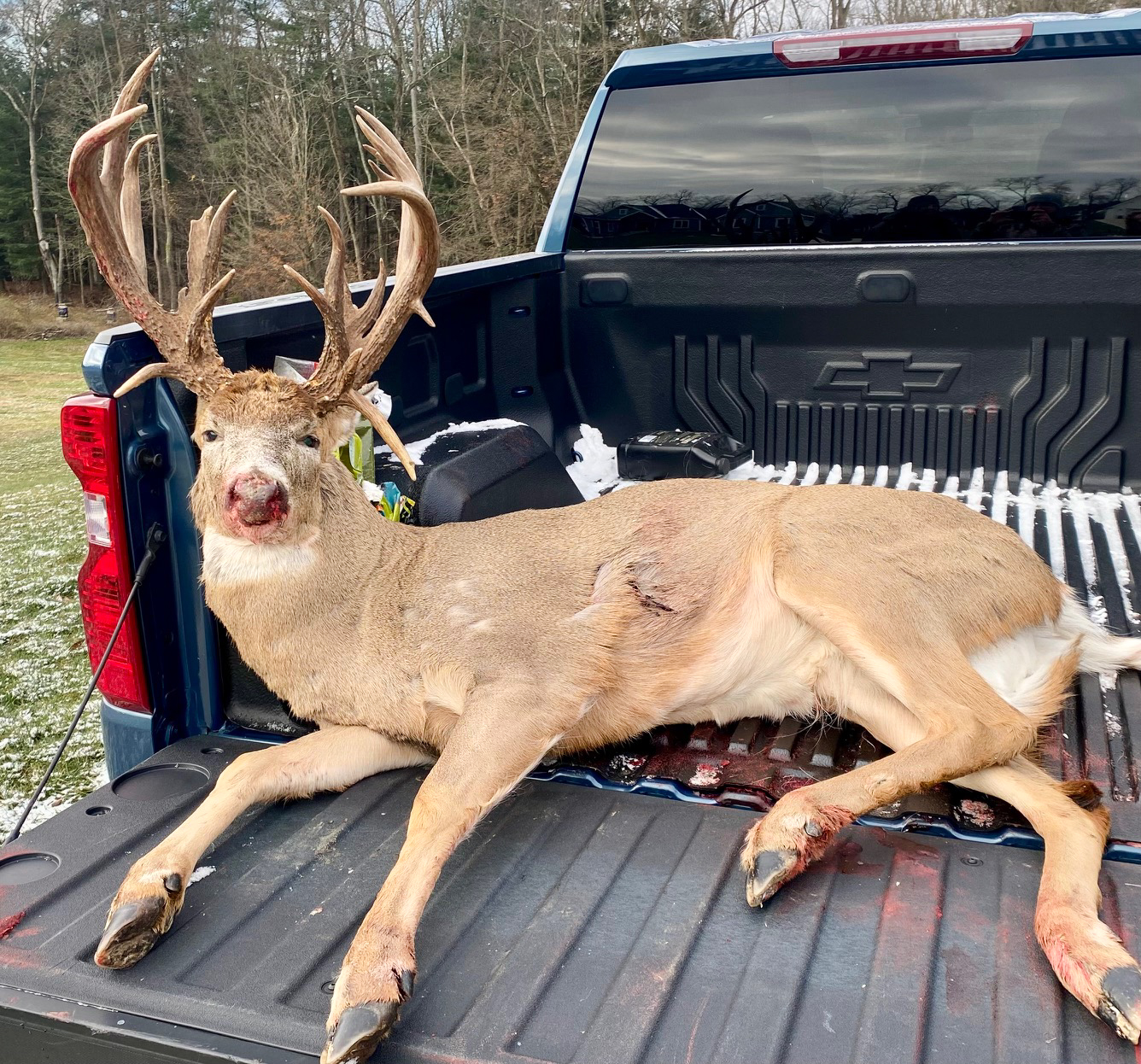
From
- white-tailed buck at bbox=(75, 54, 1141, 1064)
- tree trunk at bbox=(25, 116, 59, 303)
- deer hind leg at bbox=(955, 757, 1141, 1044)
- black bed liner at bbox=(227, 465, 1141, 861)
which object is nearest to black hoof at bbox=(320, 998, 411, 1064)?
white-tailed buck at bbox=(75, 54, 1141, 1064)

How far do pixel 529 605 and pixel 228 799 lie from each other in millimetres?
859

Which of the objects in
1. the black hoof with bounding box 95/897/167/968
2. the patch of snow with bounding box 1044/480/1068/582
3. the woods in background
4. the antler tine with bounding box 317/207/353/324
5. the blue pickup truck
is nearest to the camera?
the blue pickup truck

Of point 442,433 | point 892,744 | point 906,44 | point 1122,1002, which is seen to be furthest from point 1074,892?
point 906,44

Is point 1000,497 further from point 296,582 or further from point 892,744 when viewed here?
point 296,582

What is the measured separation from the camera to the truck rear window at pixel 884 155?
4156 millimetres

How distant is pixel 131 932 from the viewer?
7.22ft

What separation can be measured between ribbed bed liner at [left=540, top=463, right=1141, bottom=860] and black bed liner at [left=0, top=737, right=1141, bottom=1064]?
12cm

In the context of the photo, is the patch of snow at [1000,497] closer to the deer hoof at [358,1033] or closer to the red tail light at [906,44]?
the red tail light at [906,44]

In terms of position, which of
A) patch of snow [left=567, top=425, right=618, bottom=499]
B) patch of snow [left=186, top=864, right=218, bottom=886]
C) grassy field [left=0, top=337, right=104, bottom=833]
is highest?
patch of snow [left=567, top=425, right=618, bottom=499]

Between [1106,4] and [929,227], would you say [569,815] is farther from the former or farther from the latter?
[1106,4]

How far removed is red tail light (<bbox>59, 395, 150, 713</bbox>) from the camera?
9.05ft

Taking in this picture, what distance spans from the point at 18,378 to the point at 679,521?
18.5m

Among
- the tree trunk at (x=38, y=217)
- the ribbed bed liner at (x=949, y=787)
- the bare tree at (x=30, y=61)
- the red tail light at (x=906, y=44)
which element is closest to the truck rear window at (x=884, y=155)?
the red tail light at (x=906, y=44)

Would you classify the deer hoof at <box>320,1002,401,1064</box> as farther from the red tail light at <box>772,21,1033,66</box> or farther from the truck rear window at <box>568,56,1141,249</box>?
the red tail light at <box>772,21,1033,66</box>
